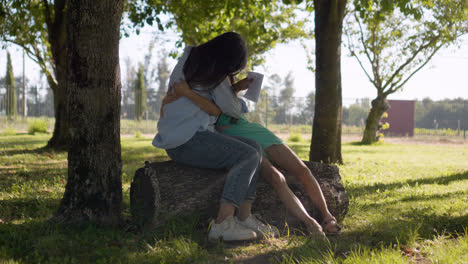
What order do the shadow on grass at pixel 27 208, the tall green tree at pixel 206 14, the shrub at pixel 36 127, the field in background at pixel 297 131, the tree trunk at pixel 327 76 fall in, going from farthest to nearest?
the field in background at pixel 297 131, the shrub at pixel 36 127, the tall green tree at pixel 206 14, the tree trunk at pixel 327 76, the shadow on grass at pixel 27 208

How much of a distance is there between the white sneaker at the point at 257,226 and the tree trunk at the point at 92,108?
1.20 metres

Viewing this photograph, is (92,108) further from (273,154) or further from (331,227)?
(331,227)

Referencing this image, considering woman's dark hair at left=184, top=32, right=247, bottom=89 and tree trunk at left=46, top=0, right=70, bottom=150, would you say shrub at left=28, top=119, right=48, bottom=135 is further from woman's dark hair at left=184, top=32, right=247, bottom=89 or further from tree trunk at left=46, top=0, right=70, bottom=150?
woman's dark hair at left=184, top=32, right=247, bottom=89

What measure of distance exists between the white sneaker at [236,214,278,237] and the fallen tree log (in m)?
0.22

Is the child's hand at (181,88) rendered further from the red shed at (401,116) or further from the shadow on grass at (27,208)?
the red shed at (401,116)

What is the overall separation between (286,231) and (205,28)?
774cm

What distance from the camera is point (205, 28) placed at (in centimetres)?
1010

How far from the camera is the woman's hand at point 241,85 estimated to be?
3.50 meters

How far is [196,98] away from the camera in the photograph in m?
3.23

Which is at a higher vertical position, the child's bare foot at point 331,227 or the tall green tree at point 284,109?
the tall green tree at point 284,109

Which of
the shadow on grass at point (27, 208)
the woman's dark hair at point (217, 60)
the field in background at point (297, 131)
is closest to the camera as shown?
the woman's dark hair at point (217, 60)

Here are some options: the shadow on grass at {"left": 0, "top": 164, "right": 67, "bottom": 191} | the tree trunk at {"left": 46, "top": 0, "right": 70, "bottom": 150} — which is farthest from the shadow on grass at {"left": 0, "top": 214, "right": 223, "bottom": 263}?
the tree trunk at {"left": 46, "top": 0, "right": 70, "bottom": 150}

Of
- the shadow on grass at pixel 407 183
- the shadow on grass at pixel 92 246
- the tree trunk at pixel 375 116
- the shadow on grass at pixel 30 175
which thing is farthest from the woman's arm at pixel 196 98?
the tree trunk at pixel 375 116

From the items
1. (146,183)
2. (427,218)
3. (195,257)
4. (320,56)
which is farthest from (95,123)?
(320,56)
